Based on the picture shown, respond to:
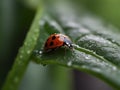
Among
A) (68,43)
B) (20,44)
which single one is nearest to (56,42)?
(68,43)

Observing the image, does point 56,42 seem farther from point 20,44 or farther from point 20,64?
point 20,44

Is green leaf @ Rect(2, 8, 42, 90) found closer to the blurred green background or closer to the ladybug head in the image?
the ladybug head

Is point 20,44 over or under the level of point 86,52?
over

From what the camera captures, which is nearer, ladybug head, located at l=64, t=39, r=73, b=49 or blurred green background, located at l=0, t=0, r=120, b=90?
ladybug head, located at l=64, t=39, r=73, b=49

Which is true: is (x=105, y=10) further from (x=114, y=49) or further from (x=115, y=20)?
(x=114, y=49)

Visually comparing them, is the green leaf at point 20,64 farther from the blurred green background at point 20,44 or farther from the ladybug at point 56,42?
the blurred green background at point 20,44

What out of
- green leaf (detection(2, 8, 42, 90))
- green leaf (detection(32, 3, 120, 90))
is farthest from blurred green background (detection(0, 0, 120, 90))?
green leaf (detection(2, 8, 42, 90))

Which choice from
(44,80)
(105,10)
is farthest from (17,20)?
(105,10)

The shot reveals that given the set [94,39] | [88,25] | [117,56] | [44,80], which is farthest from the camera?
[44,80]
